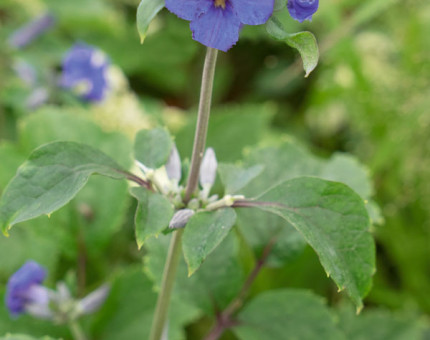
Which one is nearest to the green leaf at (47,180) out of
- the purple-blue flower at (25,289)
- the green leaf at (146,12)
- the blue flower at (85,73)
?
the green leaf at (146,12)

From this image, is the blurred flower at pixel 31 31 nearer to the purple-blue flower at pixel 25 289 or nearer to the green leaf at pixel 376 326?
the purple-blue flower at pixel 25 289

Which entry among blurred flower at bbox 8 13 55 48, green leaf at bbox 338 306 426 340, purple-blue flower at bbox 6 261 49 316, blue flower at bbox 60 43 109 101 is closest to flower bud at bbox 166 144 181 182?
purple-blue flower at bbox 6 261 49 316

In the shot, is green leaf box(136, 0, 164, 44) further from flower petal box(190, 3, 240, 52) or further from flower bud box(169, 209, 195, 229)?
flower bud box(169, 209, 195, 229)

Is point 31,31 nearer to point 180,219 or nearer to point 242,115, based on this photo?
point 242,115

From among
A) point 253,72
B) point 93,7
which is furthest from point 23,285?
point 253,72

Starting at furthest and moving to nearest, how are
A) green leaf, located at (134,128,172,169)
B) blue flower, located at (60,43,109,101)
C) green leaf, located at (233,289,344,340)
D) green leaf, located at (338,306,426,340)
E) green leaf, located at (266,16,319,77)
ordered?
1. blue flower, located at (60,43,109,101)
2. green leaf, located at (338,306,426,340)
3. green leaf, located at (233,289,344,340)
4. green leaf, located at (134,128,172,169)
5. green leaf, located at (266,16,319,77)

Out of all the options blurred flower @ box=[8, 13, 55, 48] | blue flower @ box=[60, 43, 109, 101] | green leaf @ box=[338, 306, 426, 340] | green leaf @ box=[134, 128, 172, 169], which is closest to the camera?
green leaf @ box=[134, 128, 172, 169]

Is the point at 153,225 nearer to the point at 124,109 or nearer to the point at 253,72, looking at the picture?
the point at 124,109
